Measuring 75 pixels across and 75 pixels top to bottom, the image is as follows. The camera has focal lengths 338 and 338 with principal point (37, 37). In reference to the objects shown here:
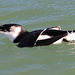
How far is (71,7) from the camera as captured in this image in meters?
9.62

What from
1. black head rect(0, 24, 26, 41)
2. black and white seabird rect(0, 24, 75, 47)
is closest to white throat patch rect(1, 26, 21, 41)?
black head rect(0, 24, 26, 41)

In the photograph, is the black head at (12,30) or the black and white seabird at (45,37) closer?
the black and white seabird at (45,37)

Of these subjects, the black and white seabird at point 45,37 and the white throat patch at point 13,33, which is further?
the white throat patch at point 13,33

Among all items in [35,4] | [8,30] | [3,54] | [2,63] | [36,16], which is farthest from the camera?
[35,4]

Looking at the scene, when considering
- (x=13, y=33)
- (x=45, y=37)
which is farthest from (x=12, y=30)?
(x=45, y=37)

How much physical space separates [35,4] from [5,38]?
2.39 metres

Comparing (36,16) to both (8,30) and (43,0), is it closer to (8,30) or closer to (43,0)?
(43,0)

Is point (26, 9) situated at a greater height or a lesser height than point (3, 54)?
greater

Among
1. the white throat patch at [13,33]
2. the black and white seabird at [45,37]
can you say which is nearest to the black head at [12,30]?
the white throat patch at [13,33]

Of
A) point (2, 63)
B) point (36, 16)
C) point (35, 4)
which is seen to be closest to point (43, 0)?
point (35, 4)

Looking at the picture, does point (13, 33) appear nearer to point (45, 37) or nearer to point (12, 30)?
point (12, 30)

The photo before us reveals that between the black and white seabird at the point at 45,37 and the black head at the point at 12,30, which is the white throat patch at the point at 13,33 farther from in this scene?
the black and white seabird at the point at 45,37

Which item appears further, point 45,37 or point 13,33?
point 13,33

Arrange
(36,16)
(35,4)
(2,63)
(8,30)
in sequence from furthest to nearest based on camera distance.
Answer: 1. (35,4)
2. (36,16)
3. (8,30)
4. (2,63)
